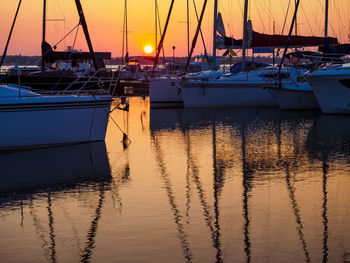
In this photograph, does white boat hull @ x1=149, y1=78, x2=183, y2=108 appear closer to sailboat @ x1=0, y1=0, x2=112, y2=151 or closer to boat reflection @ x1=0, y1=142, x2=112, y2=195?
sailboat @ x1=0, y1=0, x2=112, y2=151

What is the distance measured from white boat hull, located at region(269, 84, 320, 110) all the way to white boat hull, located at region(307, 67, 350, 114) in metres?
3.19

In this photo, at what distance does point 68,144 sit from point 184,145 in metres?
3.25

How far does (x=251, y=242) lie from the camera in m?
8.47

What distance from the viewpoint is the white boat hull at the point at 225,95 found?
3456 cm

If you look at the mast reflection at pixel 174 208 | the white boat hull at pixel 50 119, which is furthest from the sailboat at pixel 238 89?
the mast reflection at pixel 174 208

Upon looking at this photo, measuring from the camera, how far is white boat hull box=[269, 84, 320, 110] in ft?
106

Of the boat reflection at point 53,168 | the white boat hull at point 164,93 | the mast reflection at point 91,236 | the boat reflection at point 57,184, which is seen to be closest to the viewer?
the mast reflection at point 91,236

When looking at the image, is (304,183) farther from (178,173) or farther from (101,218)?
(101,218)

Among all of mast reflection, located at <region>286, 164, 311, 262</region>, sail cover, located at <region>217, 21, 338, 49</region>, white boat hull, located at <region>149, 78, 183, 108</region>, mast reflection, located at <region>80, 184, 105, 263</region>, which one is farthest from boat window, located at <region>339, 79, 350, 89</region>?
mast reflection, located at <region>80, 184, 105, 263</region>

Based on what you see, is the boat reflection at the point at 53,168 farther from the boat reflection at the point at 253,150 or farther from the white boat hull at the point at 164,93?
the white boat hull at the point at 164,93

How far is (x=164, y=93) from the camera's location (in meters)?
38.1

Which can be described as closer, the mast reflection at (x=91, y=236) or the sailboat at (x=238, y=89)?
the mast reflection at (x=91, y=236)

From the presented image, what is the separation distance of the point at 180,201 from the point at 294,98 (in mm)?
22309

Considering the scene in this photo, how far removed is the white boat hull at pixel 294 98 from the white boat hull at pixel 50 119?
15.3 metres
